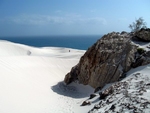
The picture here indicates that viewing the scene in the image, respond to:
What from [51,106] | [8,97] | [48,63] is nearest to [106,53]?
[51,106]

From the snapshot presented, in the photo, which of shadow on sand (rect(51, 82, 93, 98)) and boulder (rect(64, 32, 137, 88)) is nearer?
boulder (rect(64, 32, 137, 88))

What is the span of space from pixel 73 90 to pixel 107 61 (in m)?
4.03

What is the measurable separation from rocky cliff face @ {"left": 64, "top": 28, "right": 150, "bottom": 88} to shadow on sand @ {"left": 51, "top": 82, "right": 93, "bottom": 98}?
49 centimetres

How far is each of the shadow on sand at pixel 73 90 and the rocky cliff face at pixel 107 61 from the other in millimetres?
494

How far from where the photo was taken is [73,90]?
15391 millimetres

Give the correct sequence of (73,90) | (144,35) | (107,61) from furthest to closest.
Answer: (73,90) → (144,35) → (107,61)

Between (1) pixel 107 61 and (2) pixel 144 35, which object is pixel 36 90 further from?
(2) pixel 144 35

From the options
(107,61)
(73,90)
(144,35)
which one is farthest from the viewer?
(73,90)

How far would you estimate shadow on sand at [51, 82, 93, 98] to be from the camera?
14312mm

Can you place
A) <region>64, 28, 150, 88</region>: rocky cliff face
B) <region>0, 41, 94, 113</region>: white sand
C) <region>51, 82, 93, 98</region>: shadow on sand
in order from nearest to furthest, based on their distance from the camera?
<region>0, 41, 94, 113</region>: white sand → <region>64, 28, 150, 88</region>: rocky cliff face → <region>51, 82, 93, 98</region>: shadow on sand

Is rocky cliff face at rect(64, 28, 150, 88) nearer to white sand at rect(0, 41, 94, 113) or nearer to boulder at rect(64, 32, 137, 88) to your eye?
boulder at rect(64, 32, 137, 88)

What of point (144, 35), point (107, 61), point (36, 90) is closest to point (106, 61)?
point (107, 61)

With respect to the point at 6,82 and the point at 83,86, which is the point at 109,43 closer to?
the point at 83,86

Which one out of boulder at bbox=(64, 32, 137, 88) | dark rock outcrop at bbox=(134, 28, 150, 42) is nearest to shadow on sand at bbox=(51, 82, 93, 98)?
boulder at bbox=(64, 32, 137, 88)
